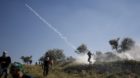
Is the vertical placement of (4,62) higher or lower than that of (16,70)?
higher

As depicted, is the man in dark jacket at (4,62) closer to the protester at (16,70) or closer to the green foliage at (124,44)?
the protester at (16,70)

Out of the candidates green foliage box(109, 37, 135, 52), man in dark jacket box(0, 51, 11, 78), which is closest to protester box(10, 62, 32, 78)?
man in dark jacket box(0, 51, 11, 78)

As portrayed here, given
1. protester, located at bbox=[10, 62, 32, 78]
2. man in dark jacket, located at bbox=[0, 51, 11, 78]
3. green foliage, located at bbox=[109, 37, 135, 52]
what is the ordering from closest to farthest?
protester, located at bbox=[10, 62, 32, 78], man in dark jacket, located at bbox=[0, 51, 11, 78], green foliage, located at bbox=[109, 37, 135, 52]

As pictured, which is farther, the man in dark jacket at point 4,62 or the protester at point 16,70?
the man in dark jacket at point 4,62

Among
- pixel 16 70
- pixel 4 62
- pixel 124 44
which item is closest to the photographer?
pixel 16 70

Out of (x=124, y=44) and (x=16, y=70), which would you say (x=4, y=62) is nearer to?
(x=16, y=70)

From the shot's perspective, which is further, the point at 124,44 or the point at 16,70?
the point at 124,44

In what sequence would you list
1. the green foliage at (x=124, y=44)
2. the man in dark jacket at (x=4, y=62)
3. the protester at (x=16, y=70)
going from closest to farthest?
the protester at (x=16, y=70), the man in dark jacket at (x=4, y=62), the green foliage at (x=124, y=44)

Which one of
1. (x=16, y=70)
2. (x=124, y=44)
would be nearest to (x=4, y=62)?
(x=16, y=70)

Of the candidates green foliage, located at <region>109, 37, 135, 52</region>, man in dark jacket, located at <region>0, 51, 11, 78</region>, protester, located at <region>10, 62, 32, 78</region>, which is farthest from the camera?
green foliage, located at <region>109, 37, 135, 52</region>

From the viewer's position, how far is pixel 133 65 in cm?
6112

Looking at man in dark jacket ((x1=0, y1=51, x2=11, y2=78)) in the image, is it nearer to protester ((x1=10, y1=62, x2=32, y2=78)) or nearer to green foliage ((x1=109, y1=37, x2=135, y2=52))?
protester ((x1=10, y1=62, x2=32, y2=78))

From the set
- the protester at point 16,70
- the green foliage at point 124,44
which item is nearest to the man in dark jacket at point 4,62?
the protester at point 16,70

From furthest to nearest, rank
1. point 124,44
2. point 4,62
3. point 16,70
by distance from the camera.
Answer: point 124,44
point 4,62
point 16,70
